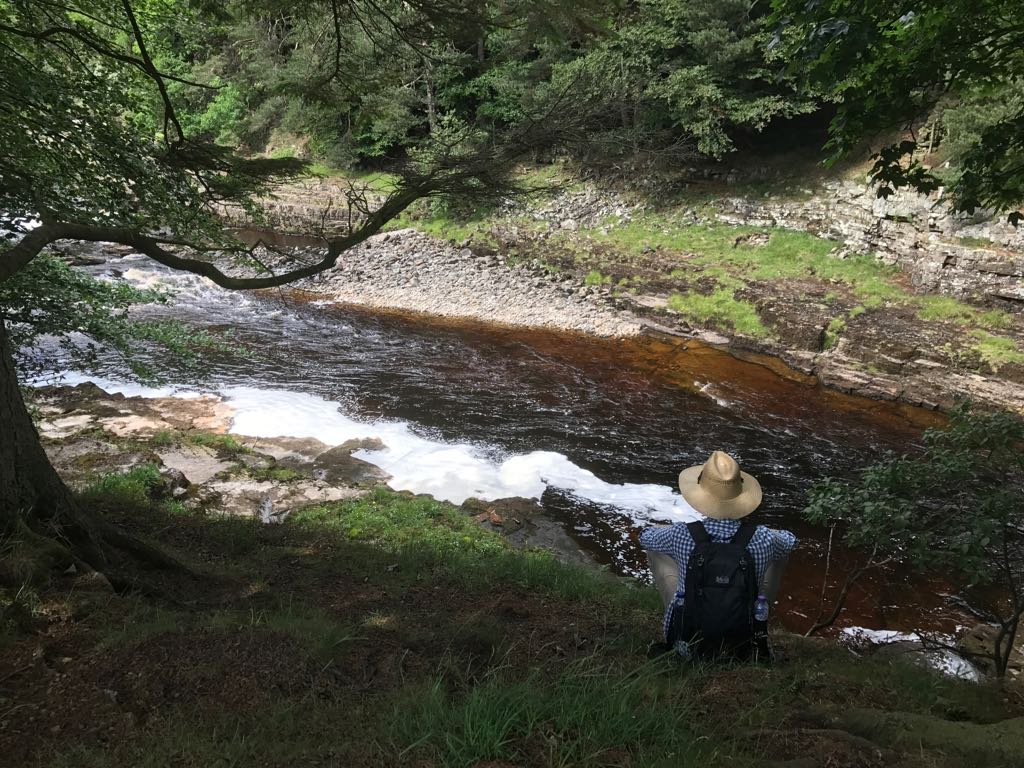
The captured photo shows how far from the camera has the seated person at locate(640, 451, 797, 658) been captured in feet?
9.11

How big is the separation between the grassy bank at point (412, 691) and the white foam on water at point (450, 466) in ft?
14.2

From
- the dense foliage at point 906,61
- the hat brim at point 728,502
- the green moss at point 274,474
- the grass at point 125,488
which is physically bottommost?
the green moss at point 274,474

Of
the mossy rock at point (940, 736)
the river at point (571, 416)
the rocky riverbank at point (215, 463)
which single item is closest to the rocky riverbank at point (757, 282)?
the river at point (571, 416)

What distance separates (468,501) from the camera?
8.78 meters

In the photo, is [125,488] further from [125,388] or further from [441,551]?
[125,388]

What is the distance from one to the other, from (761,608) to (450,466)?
25.0 ft

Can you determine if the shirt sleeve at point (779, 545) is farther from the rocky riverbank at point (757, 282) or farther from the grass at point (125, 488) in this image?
the rocky riverbank at point (757, 282)

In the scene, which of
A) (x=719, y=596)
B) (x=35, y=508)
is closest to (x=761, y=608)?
(x=719, y=596)

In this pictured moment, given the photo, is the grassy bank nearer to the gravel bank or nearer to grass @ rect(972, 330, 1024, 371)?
grass @ rect(972, 330, 1024, 371)

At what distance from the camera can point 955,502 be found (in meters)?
4.87

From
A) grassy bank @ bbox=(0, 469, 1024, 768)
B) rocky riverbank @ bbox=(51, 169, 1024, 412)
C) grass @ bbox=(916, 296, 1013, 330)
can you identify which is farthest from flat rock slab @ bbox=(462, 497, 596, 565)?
grass @ bbox=(916, 296, 1013, 330)

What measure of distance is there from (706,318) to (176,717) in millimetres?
16293

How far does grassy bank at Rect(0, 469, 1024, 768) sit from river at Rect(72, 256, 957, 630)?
3852 mm

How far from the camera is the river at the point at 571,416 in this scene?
8859 mm
